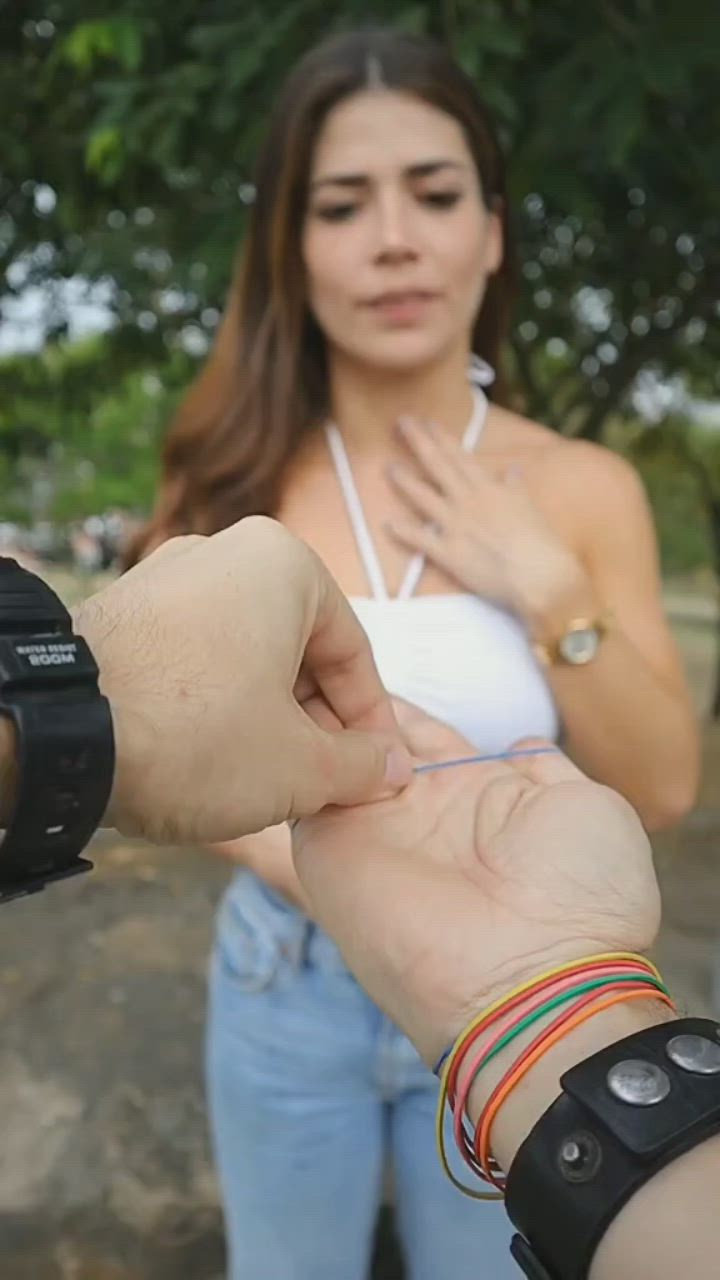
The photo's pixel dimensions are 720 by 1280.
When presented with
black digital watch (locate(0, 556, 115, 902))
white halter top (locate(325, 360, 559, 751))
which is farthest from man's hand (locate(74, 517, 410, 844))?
white halter top (locate(325, 360, 559, 751))

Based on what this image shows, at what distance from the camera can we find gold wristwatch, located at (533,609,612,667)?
1.26m

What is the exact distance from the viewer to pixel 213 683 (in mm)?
679

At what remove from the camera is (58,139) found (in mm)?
2965

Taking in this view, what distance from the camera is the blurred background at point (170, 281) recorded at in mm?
2078

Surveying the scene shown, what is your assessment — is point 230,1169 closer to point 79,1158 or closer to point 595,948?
point 595,948

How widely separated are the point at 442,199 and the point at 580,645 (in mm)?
598

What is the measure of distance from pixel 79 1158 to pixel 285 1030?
4.75 ft

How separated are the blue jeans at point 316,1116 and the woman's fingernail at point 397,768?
0.37m

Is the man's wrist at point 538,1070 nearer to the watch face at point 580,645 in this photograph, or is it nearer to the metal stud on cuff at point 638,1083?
the metal stud on cuff at point 638,1083

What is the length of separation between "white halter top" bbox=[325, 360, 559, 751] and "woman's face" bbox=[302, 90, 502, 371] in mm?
305

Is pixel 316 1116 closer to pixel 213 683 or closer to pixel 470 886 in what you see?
pixel 470 886

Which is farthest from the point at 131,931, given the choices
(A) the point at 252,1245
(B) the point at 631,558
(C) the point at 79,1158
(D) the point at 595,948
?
(D) the point at 595,948

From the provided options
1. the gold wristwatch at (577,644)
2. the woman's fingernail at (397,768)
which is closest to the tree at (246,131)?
the gold wristwatch at (577,644)

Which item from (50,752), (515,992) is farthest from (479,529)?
(50,752)
